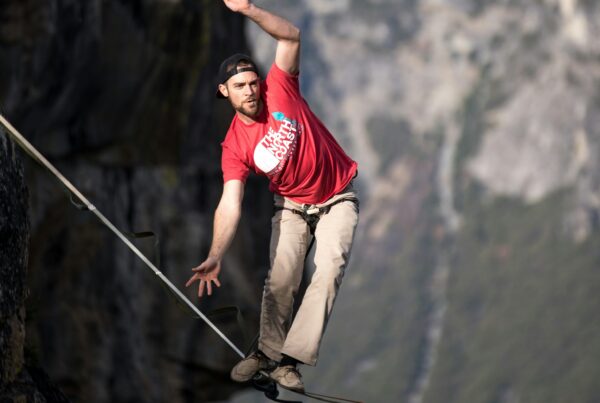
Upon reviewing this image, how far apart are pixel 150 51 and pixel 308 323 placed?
2207cm

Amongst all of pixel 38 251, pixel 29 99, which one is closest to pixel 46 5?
pixel 29 99

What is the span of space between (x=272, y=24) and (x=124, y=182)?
24.8 metres

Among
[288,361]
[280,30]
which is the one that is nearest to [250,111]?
[280,30]

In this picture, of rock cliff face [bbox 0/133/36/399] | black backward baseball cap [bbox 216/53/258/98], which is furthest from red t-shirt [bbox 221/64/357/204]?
rock cliff face [bbox 0/133/36/399]

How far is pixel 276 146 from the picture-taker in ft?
40.5

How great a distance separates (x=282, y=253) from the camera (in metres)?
12.9

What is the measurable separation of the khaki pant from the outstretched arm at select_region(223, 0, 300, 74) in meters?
1.63

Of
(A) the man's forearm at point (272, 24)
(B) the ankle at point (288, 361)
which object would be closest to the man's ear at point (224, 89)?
(A) the man's forearm at point (272, 24)

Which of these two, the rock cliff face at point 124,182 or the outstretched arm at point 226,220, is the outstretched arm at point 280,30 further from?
the rock cliff face at point 124,182

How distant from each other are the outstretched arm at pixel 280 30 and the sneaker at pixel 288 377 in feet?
10.4

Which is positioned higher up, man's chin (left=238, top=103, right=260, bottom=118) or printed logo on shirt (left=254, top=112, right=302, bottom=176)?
man's chin (left=238, top=103, right=260, bottom=118)

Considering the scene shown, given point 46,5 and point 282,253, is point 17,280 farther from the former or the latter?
point 46,5

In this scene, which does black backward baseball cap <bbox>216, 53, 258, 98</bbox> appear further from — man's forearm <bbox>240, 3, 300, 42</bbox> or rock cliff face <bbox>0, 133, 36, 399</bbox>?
rock cliff face <bbox>0, 133, 36, 399</bbox>

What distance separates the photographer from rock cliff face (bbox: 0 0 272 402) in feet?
88.2
